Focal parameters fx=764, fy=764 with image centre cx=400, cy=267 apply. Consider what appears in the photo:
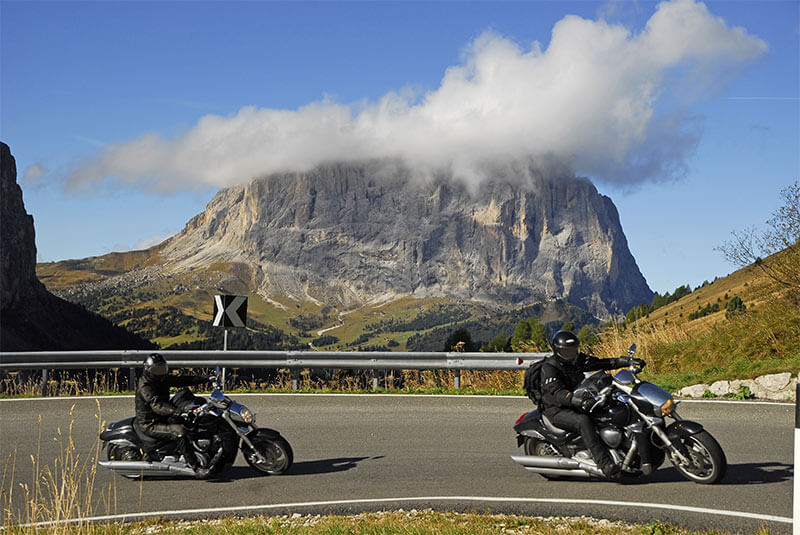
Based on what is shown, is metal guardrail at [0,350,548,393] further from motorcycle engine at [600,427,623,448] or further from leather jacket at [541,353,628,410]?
motorcycle engine at [600,427,623,448]

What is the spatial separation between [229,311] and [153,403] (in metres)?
8.95

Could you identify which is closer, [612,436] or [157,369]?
[612,436]

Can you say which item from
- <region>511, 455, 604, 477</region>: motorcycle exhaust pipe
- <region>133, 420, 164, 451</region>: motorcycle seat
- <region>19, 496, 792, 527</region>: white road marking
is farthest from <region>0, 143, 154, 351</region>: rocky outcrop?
<region>511, 455, 604, 477</region>: motorcycle exhaust pipe

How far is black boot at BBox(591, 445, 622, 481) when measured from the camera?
764 centimetres

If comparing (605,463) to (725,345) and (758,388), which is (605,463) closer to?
(758,388)

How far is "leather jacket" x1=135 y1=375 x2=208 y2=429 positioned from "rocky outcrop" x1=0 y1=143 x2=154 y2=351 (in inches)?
4961

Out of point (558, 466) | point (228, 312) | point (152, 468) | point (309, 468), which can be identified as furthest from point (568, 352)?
point (228, 312)

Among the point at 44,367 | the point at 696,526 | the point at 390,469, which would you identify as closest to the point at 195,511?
the point at 390,469

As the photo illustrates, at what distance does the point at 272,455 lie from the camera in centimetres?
894

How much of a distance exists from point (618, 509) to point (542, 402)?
56.4 inches

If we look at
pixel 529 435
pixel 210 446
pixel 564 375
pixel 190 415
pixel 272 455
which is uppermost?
pixel 564 375

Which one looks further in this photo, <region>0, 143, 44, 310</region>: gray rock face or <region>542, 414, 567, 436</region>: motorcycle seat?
<region>0, 143, 44, 310</region>: gray rock face

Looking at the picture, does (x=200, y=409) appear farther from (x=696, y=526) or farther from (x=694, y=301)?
(x=694, y=301)

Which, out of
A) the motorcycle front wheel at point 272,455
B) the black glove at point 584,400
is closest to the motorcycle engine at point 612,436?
the black glove at point 584,400
